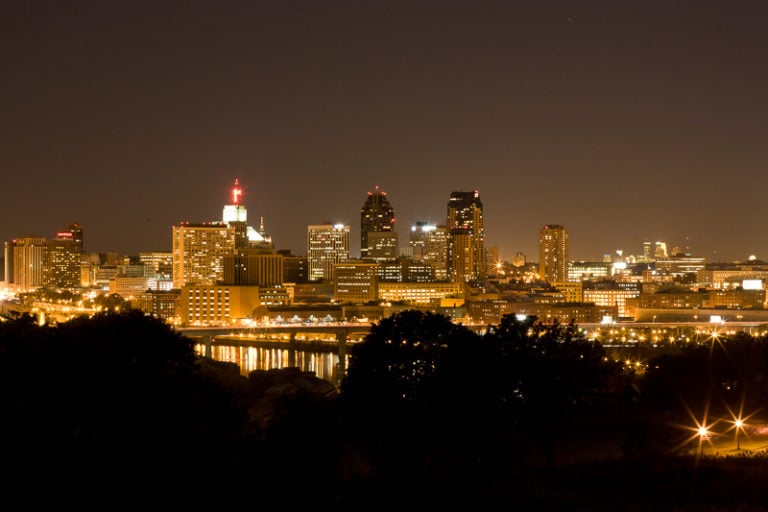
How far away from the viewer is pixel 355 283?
139125 millimetres

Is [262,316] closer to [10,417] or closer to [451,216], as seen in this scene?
[451,216]

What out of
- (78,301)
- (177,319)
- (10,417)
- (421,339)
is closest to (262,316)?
(177,319)

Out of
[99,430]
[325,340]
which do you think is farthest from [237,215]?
[99,430]

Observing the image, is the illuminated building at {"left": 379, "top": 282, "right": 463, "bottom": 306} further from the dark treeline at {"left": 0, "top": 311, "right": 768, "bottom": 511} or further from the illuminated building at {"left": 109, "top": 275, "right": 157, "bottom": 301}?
the dark treeline at {"left": 0, "top": 311, "right": 768, "bottom": 511}

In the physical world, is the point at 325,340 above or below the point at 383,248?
below

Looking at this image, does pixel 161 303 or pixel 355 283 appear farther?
pixel 355 283

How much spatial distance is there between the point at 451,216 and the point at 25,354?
6430 inches

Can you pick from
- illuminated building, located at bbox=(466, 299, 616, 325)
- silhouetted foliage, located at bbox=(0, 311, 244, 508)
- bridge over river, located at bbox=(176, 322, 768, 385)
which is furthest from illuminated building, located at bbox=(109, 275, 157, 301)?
silhouetted foliage, located at bbox=(0, 311, 244, 508)

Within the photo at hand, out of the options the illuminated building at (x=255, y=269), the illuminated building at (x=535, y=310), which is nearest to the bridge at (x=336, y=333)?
the illuminated building at (x=535, y=310)

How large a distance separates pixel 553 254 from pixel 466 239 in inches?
886

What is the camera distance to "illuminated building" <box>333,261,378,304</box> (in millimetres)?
137500

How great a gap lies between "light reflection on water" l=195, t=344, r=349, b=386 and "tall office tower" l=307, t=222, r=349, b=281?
80.9 meters

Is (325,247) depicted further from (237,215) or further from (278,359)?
(278,359)

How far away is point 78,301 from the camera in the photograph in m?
136
